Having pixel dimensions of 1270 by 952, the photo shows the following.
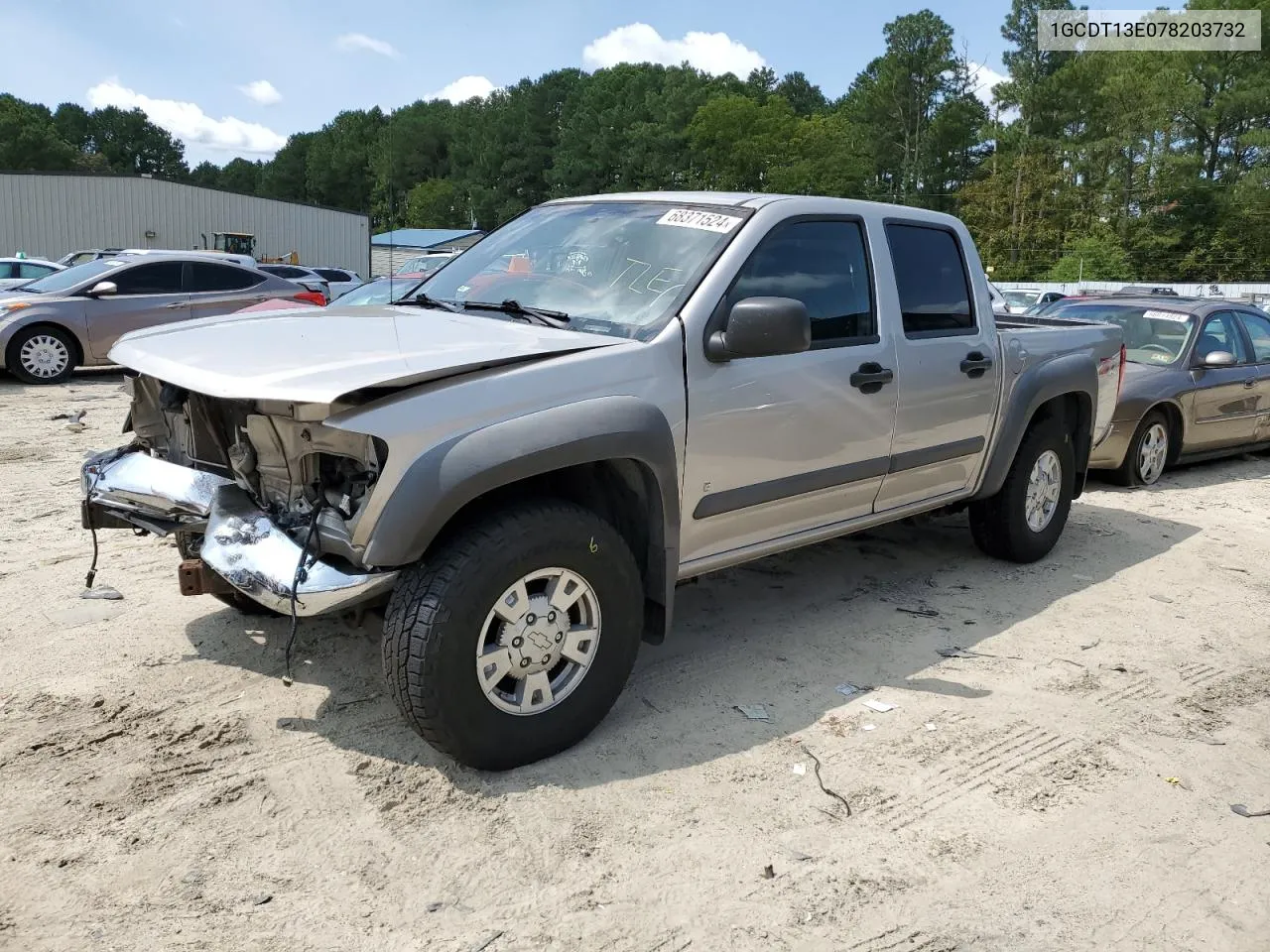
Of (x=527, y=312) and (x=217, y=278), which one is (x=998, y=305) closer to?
(x=527, y=312)

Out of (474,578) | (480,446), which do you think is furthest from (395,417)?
(474,578)

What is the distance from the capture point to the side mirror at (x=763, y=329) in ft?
12.0

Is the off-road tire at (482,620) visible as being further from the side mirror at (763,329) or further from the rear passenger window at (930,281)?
the rear passenger window at (930,281)

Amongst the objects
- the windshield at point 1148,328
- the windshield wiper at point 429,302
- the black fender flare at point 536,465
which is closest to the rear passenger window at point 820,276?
the black fender flare at point 536,465

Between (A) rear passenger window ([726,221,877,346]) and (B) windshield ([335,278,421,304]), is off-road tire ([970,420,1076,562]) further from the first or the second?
(B) windshield ([335,278,421,304])

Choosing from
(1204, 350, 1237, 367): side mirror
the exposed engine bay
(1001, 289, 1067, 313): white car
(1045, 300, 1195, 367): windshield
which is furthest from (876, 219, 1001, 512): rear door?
(1001, 289, 1067, 313): white car

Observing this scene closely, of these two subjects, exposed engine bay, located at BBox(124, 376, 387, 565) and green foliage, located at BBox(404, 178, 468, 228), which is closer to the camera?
exposed engine bay, located at BBox(124, 376, 387, 565)

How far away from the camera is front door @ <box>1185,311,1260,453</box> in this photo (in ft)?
29.3

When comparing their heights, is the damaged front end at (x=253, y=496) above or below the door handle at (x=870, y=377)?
below

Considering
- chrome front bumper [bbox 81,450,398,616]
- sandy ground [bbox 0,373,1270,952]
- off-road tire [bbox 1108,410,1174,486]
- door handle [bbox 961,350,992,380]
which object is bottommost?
sandy ground [bbox 0,373,1270,952]

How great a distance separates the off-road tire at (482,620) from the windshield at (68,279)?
11.6 m

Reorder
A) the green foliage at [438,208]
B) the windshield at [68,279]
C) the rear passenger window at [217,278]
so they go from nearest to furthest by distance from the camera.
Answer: the windshield at [68,279]
the rear passenger window at [217,278]
the green foliage at [438,208]

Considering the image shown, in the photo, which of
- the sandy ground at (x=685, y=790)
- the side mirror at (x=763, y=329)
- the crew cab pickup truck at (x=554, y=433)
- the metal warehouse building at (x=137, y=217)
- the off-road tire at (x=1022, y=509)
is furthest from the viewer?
the metal warehouse building at (x=137, y=217)

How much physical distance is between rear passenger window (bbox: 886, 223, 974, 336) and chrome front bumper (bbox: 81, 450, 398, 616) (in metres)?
2.81
